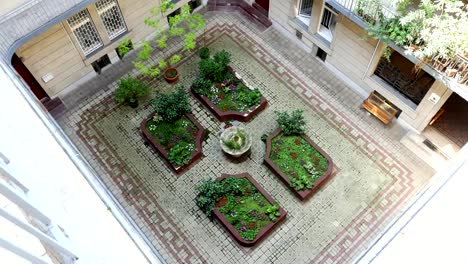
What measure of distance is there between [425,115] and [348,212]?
227 inches

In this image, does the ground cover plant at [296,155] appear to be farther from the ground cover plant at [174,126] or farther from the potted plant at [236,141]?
the ground cover plant at [174,126]

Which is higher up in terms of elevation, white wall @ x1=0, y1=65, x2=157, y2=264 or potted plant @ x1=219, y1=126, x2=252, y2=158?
potted plant @ x1=219, y1=126, x2=252, y2=158

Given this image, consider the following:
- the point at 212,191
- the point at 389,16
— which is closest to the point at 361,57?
the point at 389,16

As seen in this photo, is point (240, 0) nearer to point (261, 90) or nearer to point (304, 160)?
point (261, 90)

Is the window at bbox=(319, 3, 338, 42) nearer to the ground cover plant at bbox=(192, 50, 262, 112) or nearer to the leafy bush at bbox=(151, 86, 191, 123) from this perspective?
the ground cover plant at bbox=(192, 50, 262, 112)

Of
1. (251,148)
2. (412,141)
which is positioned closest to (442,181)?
(412,141)

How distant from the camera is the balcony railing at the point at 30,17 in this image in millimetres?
15945

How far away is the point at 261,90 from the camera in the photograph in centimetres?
2156

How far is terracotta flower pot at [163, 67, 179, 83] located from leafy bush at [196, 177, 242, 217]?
6.44m

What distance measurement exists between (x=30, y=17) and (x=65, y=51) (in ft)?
10.8

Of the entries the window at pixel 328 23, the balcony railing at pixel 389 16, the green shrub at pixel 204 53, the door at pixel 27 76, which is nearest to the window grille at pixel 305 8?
the window at pixel 328 23

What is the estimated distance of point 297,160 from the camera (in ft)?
62.5

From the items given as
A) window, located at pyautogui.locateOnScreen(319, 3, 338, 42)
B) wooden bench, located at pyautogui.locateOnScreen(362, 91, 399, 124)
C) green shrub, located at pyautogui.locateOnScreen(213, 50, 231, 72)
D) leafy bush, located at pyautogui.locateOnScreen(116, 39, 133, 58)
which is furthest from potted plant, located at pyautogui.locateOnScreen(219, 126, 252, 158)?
window, located at pyautogui.locateOnScreen(319, 3, 338, 42)

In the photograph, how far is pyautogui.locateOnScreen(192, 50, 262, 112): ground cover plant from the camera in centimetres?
2062
